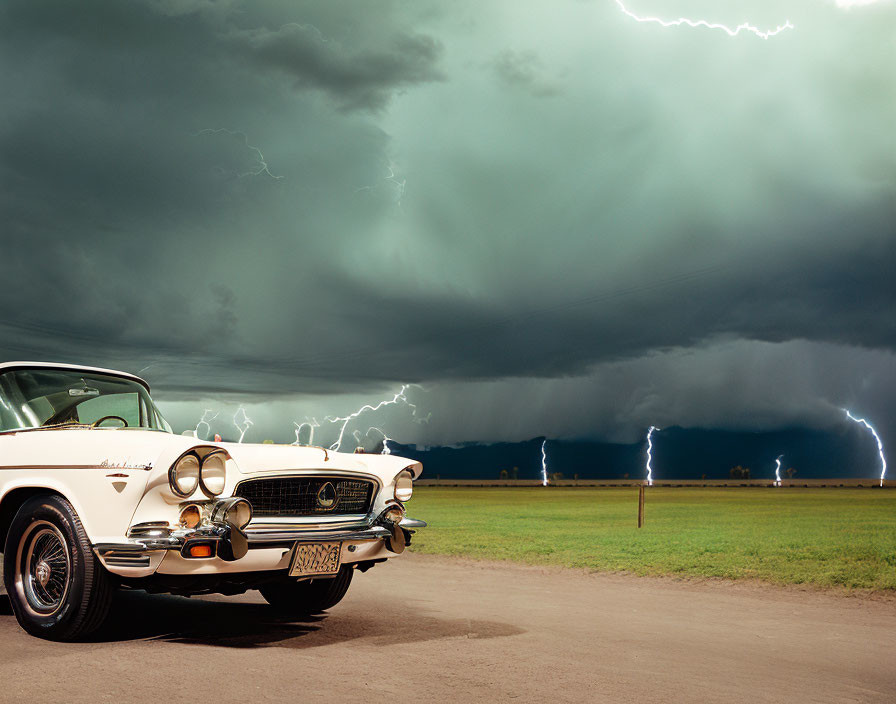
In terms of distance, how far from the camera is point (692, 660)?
597 centimetres

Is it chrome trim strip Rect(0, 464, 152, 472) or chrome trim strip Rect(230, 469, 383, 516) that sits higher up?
chrome trim strip Rect(0, 464, 152, 472)

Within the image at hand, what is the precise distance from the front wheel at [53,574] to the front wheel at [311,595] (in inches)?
80.7

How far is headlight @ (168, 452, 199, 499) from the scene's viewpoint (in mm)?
5527

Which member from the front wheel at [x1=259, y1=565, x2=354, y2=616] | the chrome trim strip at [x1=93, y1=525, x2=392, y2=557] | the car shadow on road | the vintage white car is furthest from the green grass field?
the chrome trim strip at [x1=93, y1=525, x2=392, y2=557]

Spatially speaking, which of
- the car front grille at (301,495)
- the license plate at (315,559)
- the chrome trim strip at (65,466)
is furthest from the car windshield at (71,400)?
the license plate at (315,559)

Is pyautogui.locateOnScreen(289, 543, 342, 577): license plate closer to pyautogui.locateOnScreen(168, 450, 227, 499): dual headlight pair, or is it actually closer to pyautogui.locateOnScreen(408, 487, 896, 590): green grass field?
pyautogui.locateOnScreen(168, 450, 227, 499): dual headlight pair

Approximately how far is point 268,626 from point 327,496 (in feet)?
4.15

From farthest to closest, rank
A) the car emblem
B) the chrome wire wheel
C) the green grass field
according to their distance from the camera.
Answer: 1. the green grass field
2. the car emblem
3. the chrome wire wheel

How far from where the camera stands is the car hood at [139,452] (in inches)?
222

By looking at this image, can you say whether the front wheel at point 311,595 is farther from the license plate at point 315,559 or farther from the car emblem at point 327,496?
the license plate at point 315,559

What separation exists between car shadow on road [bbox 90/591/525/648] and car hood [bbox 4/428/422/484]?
1.25 meters

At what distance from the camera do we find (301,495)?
6410 millimetres

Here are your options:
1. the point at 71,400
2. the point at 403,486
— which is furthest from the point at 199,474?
the point at 71,400

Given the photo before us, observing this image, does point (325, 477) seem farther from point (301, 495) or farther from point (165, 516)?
point (165, 516)
